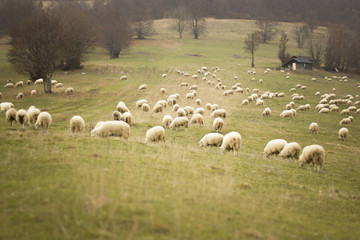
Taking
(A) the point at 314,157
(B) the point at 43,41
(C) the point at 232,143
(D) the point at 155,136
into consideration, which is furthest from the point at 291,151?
(B) the point at 43,41

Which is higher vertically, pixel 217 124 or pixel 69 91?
pixel 69 91

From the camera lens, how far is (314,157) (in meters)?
14.1

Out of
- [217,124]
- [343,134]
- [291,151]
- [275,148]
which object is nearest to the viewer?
[291,151]

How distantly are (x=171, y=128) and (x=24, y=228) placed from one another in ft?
53.0

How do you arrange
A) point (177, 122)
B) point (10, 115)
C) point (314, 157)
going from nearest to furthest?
point (314, 157)
point (10, 115)
point (177, 122)

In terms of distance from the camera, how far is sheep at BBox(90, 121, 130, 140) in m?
14.9

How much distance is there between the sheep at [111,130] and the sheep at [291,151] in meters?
9.23

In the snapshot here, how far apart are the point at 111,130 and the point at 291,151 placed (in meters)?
10.4

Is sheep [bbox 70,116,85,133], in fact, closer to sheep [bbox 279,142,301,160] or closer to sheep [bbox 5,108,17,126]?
sheep [bbox 5,108,17,126]

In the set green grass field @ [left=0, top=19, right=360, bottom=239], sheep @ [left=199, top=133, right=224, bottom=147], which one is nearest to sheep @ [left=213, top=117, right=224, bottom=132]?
green grass field @ [left=0, top=19, right=360, bottom=239]


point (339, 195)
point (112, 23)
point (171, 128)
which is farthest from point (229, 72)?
point (339, 195)

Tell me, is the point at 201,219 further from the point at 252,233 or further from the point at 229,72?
the point at 229,72

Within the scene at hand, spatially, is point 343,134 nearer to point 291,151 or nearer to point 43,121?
point 291,151

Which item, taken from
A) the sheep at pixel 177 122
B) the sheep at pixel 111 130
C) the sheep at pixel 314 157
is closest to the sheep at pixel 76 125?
the sheep at pixel 111 130
